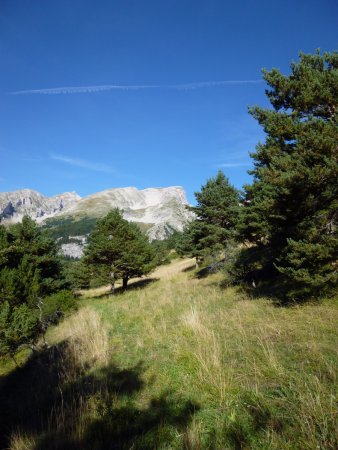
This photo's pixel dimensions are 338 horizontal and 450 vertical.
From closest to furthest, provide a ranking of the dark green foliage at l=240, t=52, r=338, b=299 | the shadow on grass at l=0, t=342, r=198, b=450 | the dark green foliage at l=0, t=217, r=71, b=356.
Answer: the shadow on grass at l=0, t=342, r=198, b=450 < the dark green foliage at l=240, t=52, r=338, b=299 < the dark green foliage at l=0, t=217, r=71, b=356

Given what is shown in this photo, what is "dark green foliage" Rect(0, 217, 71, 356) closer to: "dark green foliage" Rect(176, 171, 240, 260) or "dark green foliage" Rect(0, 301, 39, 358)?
"dark green foliage" Rect(0, 301, 39, 358)

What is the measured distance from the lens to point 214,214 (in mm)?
22266

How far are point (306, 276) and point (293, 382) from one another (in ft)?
12.9

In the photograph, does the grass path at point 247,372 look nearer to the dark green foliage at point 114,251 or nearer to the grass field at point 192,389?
the grass field at point 192,389

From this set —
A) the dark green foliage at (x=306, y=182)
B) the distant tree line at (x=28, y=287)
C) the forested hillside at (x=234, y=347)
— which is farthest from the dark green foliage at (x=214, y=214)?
the distant tree line at (x=28, y=287)

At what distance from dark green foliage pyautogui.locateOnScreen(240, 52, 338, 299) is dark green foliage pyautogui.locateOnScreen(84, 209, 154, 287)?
41.4 feet

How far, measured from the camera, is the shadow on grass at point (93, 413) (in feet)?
11.9

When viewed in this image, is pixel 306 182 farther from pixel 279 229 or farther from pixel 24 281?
pixel 24 281

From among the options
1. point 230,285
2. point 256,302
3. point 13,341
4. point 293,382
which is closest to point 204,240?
point 230,285

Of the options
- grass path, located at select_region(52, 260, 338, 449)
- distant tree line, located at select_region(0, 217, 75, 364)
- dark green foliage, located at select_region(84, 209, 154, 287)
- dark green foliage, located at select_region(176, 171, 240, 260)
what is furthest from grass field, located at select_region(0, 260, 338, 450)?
dark green foliage, located at select_region(176, 171, 240, 260)

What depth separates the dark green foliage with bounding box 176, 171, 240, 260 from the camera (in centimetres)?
2191

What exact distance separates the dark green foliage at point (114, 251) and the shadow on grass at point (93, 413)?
46.0 ft

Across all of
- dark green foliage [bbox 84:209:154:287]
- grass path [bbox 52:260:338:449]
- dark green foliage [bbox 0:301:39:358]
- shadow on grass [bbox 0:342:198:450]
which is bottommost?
shadow on grass [bbox 0:342:198:450]

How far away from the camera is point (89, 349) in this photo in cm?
701
